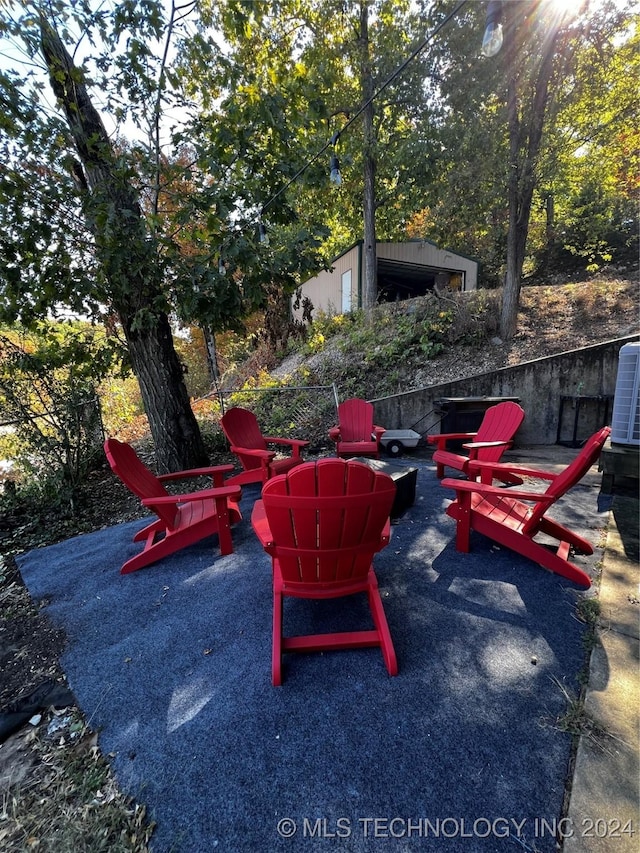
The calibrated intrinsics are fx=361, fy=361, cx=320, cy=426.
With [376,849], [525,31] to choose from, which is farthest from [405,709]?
[525,31]

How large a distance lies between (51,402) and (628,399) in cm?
579

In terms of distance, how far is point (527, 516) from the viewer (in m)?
2.68

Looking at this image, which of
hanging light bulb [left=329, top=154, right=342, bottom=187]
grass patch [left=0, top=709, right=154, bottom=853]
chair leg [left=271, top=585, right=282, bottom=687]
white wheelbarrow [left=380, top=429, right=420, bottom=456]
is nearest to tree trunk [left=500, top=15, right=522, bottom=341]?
white wheelbarrow [left=380, top=429, right=420, bottom=456]

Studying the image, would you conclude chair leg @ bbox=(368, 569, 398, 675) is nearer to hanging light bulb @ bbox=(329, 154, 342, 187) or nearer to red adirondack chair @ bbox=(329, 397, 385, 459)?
red adirondack chair @ bbox=(329, 397, 385, 459)

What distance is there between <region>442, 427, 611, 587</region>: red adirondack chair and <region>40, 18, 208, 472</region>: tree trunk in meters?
3.27

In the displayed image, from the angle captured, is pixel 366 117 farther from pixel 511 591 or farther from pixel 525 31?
pixel 511 591

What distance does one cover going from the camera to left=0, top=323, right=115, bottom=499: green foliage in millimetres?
3688

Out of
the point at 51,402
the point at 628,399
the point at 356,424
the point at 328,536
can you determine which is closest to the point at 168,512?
the point at 328,536

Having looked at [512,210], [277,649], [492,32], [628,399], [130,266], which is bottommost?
[277,649]

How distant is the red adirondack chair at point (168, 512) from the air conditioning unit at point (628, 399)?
3.62m

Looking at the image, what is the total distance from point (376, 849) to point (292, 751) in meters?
0.40

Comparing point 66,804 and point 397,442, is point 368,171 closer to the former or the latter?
point 397,442

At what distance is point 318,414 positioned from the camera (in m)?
6.60

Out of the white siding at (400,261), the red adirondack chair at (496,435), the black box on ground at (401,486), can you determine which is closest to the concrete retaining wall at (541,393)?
the red adirondack chair at (496,435)
